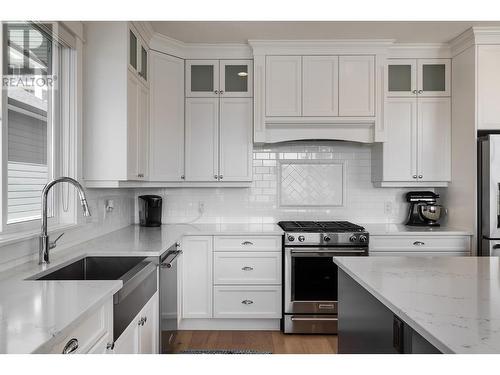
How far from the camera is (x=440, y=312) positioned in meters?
1.22

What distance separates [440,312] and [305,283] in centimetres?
222

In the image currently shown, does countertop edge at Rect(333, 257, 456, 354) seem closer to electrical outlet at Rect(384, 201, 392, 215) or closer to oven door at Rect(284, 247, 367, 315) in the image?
oven door at Rect(284, 247, 367, 315)

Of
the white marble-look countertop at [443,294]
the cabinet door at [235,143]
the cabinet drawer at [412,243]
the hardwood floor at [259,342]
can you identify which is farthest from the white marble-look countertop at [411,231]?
the white marble-look countertop at [443,294]

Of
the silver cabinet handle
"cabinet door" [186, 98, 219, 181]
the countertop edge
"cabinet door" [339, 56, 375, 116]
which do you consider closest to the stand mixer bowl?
"cabinet door" [339, 56, 375, 116]

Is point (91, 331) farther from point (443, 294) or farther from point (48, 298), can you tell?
point (443, 294)

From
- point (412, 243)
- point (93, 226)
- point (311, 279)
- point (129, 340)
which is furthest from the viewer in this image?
point (412, 243)

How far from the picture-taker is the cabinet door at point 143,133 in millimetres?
3176

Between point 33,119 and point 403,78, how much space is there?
3.15m

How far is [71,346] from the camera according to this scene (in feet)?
3.97

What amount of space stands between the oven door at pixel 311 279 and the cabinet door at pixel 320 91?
1253 millimetres

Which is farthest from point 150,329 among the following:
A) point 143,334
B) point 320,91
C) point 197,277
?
point 320,91

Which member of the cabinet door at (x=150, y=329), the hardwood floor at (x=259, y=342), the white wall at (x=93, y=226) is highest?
the white wall at (x=93, y=226)

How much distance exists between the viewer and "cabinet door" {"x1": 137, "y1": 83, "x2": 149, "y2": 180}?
3176 millimetres

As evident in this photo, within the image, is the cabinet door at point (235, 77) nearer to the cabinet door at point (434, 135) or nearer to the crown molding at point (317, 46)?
the crown molding at point (317, 46)
